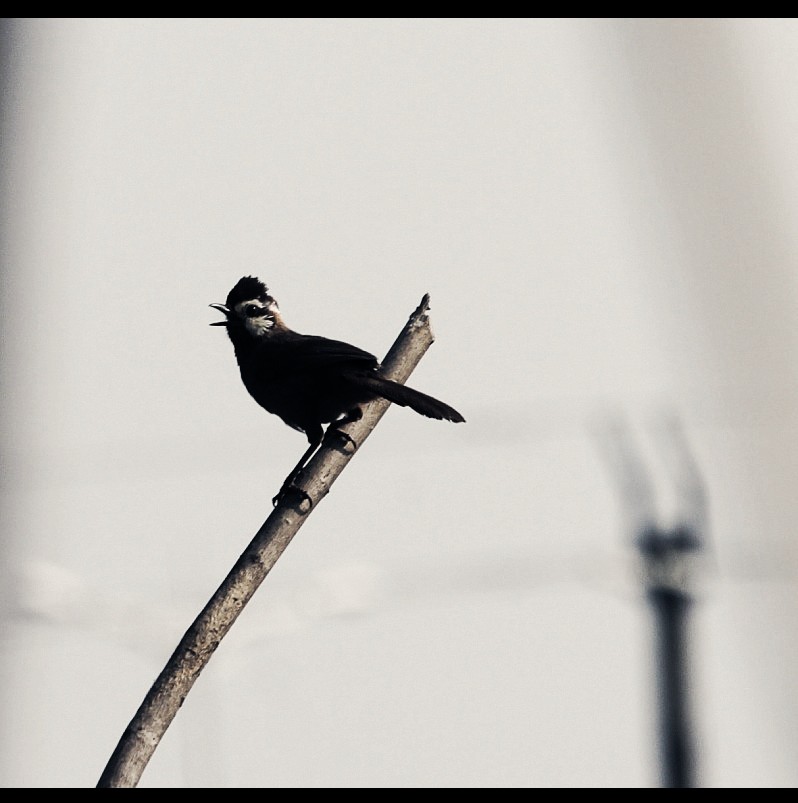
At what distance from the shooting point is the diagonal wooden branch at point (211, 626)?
3176 millimetres

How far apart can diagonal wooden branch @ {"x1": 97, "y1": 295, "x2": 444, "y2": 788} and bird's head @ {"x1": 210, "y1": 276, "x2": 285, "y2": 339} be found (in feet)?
12.1

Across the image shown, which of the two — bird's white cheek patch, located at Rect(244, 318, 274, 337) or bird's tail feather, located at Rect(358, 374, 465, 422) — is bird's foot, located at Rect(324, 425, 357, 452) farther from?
bird's white cheek patch, located at Rect(244, 318, 274, 337)

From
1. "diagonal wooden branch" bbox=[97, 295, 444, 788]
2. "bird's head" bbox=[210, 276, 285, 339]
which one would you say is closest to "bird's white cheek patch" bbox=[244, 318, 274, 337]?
"bird's head" bbox=[210, 276, 285, 339]

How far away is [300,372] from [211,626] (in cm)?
391

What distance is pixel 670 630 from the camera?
795 centimetres

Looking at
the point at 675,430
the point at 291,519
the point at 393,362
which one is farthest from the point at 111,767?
the point at 675,430

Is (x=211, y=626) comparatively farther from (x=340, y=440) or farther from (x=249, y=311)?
(x=249, y=311)

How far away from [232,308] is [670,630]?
11.1 feet

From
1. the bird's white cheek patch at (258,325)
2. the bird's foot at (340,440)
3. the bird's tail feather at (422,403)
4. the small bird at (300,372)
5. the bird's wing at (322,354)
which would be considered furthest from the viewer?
the bird's white cheek patch at (258,325)

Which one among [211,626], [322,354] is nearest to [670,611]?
[322,354]

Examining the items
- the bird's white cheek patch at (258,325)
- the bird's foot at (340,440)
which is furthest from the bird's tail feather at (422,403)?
the bird's white cheek patch at (258,325)

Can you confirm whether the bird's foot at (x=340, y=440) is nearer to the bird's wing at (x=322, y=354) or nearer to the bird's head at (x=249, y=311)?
the bird's wing at (x=322, y=354)

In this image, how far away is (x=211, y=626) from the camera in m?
3.63
